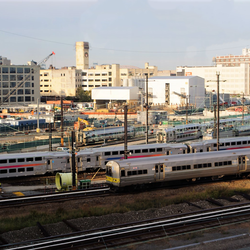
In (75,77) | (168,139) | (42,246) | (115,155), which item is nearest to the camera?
(42,246)

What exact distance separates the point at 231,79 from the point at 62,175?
14567 cm

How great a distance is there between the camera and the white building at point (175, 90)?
332 ft

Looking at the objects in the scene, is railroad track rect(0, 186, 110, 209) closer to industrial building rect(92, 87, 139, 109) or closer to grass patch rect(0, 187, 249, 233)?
grass patch rect(0, 187, 249, 233)

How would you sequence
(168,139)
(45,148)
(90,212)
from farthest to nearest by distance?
(168,139), (45,148), (90,212)

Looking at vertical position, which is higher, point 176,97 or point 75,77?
point 75,77

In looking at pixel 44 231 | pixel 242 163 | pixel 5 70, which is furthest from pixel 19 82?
pixel 44 231

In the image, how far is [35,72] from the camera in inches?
4092

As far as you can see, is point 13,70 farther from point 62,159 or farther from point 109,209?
point 109,209

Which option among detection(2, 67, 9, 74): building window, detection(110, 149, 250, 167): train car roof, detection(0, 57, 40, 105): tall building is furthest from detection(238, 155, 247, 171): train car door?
detection(2, 67, 9, 74): building window

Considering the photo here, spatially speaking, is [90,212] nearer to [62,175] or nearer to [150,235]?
[150,235]

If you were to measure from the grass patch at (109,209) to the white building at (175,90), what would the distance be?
80.4 meters

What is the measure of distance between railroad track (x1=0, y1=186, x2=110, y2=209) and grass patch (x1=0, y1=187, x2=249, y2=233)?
242 centimetres

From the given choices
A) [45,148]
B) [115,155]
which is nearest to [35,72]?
[45,148]

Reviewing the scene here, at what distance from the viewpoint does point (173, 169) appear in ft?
74.6
